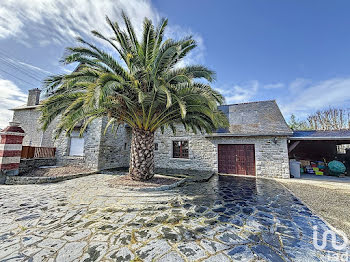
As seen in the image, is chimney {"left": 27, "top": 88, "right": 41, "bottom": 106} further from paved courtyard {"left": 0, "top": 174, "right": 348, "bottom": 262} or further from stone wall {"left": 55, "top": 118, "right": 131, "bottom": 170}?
paved courtyard {"left": 0, "top": 174, "right": 348, "bottom": 262}

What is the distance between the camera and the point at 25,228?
2865 mm

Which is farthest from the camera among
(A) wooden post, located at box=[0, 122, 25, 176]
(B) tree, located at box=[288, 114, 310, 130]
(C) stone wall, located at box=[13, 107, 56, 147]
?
(B) tree, located at box=[288, 114, 310, 130]

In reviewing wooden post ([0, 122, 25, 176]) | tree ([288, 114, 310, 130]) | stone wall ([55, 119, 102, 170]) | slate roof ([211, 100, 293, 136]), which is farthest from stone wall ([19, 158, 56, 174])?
tree ([288, 114, 310, 130])

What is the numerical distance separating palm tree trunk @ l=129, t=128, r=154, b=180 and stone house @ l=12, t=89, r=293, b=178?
4.62m

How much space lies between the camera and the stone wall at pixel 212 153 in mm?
8828

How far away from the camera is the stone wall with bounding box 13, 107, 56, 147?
11965 millimetres

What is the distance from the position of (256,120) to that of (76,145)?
13305mm

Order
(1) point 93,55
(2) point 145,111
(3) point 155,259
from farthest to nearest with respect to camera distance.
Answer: (2) point 145,111 < (1) point 93,55 < (3) point 155,259

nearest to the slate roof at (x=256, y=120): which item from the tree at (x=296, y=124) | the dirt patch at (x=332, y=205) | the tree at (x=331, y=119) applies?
the dirt patch at (x=332, y=205)

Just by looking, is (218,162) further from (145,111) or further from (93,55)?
(93,55)

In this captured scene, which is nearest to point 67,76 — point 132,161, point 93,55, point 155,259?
point 93,55

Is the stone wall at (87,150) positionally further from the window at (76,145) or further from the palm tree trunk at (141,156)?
the palm tree trunk at (141,156)

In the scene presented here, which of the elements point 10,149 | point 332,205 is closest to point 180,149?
point 332,205

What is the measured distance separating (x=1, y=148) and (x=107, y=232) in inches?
308
